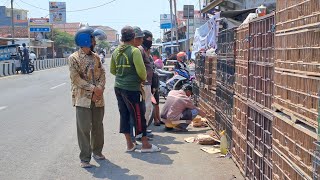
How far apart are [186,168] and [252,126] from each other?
135 cm

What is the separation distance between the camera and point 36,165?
652cm

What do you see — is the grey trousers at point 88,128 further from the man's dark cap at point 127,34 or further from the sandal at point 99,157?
the man's dark cap at point 127,34

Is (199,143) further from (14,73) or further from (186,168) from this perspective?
(14,73)

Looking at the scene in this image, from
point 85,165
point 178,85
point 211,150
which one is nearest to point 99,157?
point 85,165

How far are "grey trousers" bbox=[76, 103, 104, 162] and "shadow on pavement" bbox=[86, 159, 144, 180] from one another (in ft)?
0.73

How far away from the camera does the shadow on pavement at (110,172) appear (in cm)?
593

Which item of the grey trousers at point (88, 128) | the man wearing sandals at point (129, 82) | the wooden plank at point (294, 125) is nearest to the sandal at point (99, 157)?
the grey trousers at point (88, 128)

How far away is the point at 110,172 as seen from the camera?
20.1 ft

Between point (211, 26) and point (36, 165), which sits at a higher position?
point (211, 26)

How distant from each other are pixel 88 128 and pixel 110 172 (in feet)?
2.30

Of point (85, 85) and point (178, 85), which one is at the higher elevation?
point (85, 85)

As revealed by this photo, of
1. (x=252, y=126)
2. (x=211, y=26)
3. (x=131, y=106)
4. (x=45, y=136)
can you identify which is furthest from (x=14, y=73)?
(x=252, y=126)

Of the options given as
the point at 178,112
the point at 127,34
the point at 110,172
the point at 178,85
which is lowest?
the point at 110,172

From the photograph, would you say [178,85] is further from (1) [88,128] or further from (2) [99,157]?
(1) [88,128]
